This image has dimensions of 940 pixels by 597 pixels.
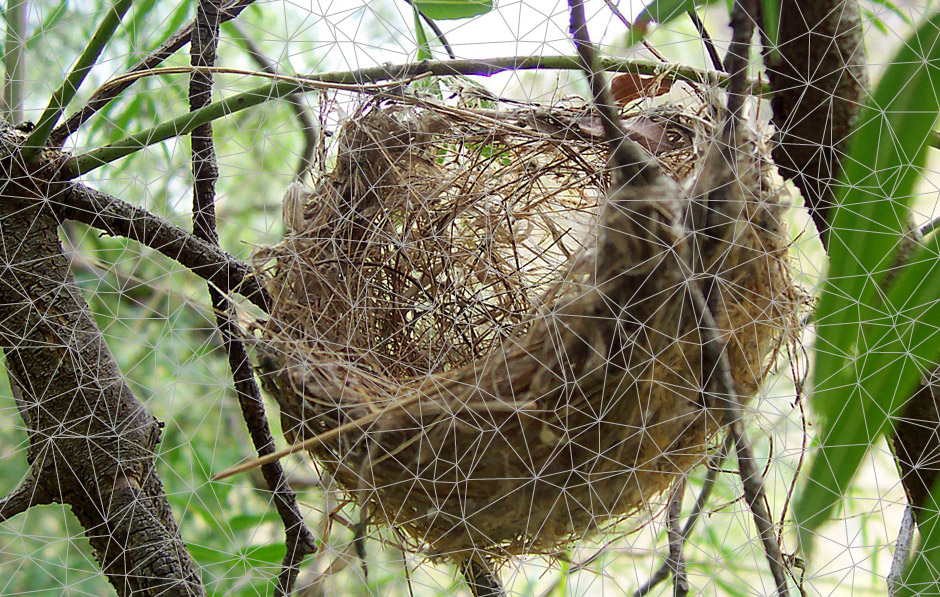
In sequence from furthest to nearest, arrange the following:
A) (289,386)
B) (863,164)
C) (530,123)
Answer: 1. (530,123)
2. (289,386)
3. (863,164)

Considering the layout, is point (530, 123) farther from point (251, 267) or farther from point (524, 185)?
point (251, 267)

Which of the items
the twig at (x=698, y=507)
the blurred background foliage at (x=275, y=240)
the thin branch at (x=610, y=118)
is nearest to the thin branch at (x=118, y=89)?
the blurred background foliage at (x=275, y=240)

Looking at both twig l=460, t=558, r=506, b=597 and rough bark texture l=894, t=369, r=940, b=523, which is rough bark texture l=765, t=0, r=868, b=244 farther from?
twig l=460, t=558, r=506, b=597

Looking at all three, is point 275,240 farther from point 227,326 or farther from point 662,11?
point 662,11

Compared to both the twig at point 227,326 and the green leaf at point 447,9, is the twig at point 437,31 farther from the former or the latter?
the twig at point 227,326

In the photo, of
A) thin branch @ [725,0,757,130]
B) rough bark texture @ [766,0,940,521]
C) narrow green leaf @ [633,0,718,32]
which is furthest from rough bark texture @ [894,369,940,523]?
narrow green leaf @ [633,0,718,32]

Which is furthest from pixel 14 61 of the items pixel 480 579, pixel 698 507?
pixel 698 507

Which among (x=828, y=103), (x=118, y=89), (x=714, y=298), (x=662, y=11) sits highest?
(x=118, y=89)

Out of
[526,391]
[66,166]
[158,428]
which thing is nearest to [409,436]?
[526,391]
